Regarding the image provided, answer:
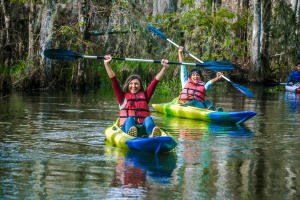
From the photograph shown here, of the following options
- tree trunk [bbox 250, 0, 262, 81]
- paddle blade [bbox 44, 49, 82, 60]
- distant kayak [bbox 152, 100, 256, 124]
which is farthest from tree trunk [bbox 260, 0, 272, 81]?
paddle blade [bbox 44, 49, 82, 60]

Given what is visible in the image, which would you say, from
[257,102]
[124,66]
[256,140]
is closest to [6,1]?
[124,66]

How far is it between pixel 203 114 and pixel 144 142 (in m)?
4.32

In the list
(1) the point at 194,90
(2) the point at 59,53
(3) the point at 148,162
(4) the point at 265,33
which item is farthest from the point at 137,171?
(4) the point at 265,33

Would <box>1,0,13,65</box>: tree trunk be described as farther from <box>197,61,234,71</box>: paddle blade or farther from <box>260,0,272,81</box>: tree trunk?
<box>260,0,272,81</box>: tree trunk

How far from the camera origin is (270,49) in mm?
28562

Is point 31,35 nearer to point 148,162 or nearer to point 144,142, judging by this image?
point 144,142

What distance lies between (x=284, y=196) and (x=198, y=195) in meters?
0.76

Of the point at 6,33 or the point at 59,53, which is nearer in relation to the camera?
the point at 59,53

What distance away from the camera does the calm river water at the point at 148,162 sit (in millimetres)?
5199

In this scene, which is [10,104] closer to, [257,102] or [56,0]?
[56,0]

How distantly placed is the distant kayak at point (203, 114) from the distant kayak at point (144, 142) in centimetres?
338

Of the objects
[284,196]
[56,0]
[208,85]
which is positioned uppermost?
[56,0]

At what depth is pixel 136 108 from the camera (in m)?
7.98

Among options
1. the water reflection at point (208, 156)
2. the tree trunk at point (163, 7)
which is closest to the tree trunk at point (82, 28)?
the tree trunk at point (163, 7)
